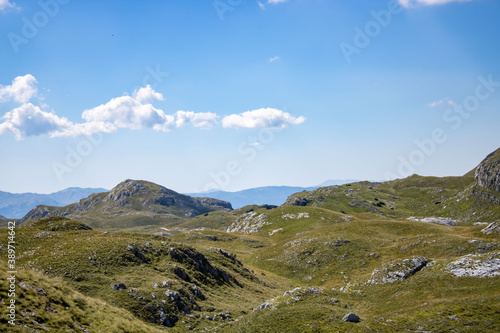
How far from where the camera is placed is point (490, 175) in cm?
13812

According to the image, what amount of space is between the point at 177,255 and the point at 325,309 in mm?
29400

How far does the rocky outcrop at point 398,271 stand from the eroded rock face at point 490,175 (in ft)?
383

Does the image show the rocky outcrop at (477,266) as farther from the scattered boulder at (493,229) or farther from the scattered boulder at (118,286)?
the scattered boulder at (118,286)

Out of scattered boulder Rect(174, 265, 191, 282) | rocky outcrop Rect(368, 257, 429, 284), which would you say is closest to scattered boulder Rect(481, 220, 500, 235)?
rocky outcrop Rect(368, 257, 429, 284)

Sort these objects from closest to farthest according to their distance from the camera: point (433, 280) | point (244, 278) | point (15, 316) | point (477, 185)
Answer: point (15, 316), point (433, 280), point (244, 278), point (477, 185)

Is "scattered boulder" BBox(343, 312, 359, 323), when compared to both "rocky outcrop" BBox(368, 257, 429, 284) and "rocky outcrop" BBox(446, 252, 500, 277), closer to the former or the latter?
"rocky outcrop" BBox(368, 257, 429, 284)

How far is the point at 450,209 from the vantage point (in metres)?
147

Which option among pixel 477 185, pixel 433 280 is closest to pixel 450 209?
pixel 477 185

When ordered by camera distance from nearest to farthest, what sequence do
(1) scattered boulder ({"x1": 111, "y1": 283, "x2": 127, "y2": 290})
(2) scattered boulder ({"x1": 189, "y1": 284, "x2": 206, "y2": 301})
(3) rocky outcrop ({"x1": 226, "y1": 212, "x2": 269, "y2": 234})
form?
(1) scattered boulder ({"x1": 111, "y1": 283, "x2": 127, "y2": 290})
(2) scattered boulder ({"x1": 189, "y1": 284, "x2": 206, "y2": 301})
(3) rocky outcrop ({"x1": 226, "y1": 212, "x2": 269, "y2": 234})

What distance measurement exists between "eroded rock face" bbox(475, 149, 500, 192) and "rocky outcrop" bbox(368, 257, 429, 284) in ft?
383


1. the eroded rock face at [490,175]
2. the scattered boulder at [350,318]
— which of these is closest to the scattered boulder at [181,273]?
the scattered boulder at [350,318]

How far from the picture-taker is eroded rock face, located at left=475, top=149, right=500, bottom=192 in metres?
134

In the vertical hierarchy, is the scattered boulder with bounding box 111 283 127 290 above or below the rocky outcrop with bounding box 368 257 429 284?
above

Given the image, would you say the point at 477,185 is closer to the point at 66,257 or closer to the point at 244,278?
the point at 244,278
